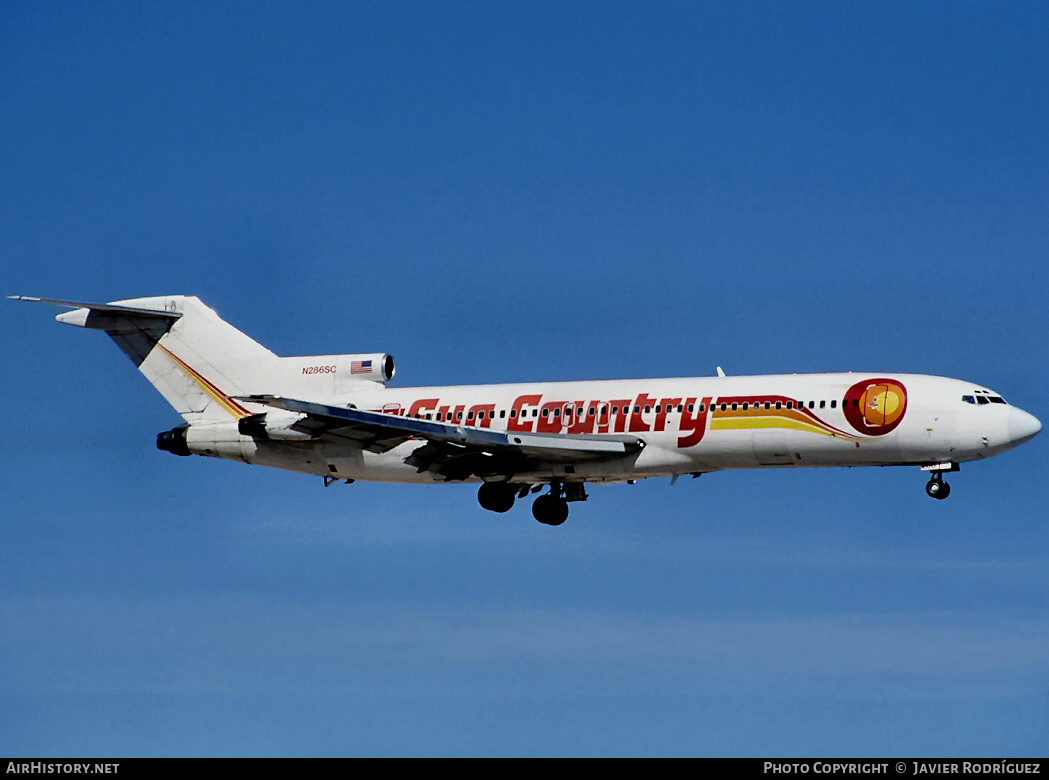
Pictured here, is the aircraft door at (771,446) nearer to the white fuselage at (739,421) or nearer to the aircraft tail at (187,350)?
the white fuselage at (739,421)

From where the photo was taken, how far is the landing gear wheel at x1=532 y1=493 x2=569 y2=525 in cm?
5859

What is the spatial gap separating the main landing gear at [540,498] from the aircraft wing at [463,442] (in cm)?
202

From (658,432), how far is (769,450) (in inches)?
146

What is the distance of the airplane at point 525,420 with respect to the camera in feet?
170

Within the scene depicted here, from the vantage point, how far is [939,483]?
171 ft

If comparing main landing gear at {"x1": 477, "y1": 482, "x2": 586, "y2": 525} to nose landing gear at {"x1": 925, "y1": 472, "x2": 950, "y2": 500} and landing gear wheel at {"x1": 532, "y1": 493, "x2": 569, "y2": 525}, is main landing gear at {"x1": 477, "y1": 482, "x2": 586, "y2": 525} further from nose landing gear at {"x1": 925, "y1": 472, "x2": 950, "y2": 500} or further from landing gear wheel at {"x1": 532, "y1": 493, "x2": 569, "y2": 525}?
nose landing gear at {"x1": 925, "y1": 472, "x2": 950, "y2": 500}

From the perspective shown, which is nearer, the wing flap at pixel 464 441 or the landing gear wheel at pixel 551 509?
the wing flap at pixel 464 441

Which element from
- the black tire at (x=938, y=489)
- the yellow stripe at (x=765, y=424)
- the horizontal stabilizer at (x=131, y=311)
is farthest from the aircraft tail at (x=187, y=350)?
the black tire at (x=938, y=489)

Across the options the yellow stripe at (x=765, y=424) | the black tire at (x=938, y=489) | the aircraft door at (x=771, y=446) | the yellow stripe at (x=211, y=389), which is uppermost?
the yellow stripe at (x=211, y=389)

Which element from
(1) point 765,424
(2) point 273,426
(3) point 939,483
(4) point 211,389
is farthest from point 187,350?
(3) point 939,483

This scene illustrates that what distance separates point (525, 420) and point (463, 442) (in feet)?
10.1

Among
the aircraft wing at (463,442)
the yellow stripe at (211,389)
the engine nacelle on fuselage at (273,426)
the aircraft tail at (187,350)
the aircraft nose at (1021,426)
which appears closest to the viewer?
the aircraft nose at (1021,426)

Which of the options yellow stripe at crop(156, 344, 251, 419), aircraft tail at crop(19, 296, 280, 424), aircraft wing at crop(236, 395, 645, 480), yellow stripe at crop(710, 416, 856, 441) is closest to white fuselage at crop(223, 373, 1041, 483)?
yellow stripe at crop(710, 416, 856, 441)
